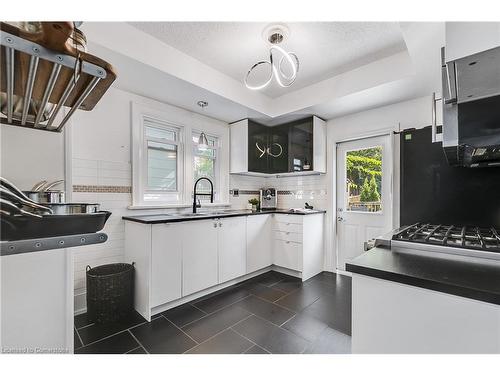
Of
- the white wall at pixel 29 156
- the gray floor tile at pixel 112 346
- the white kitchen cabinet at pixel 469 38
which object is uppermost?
the white kitchen cabinet at pixel 469 38

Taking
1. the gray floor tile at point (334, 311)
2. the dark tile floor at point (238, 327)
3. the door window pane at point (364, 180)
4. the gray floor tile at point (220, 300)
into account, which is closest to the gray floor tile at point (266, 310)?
the dark tile floor at point (238, 327)

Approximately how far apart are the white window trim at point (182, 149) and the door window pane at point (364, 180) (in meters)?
1.88

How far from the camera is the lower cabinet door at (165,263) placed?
2109mm

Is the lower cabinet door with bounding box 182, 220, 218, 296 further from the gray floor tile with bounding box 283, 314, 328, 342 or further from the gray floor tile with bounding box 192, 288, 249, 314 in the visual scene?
the gray floor tile with bounding box 283, 314, 328, 342

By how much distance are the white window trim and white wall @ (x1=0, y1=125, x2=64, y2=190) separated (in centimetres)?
129

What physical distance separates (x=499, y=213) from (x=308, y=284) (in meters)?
1.97

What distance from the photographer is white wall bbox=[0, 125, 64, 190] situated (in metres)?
1.18

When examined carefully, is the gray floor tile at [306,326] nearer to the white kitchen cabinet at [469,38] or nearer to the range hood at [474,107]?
the range hood at [474,107]

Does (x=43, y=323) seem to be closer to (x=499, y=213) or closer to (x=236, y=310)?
(x=236, y=310)

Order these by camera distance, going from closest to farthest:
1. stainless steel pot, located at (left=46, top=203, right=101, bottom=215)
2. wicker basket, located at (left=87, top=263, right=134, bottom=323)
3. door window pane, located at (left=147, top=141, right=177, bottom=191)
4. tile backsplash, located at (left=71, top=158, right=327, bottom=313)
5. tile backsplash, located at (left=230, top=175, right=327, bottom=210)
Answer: stainless steel pot, located at (left=46, top=203, right=101, bottom=215), wicker basket, located at (left=87, top=263, right=134, bottom=323), tile backsplash, located at (left=71, top=158, right=327, bottom=313), door window pane, located at (left=147, top=141, right=177, bottom=191), tile backsplash, located at (left=230, top=175, right=327, bottom=210)

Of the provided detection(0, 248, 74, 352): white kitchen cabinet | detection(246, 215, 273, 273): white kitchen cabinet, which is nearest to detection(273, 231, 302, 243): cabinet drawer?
detection(246, 215, 273, 273): white kitchen cabinet

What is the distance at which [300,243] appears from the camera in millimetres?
3041

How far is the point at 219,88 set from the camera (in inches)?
103
